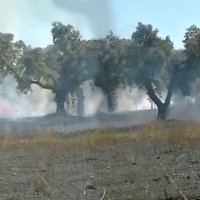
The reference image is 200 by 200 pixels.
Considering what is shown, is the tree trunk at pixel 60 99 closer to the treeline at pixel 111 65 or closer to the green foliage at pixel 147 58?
the treeline at pixel 111 65

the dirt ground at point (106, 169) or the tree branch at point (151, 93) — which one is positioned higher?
the tree branch at point (151, 93)

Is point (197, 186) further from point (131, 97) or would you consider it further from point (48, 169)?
point (131, 97)

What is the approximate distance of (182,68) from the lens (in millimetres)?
41344

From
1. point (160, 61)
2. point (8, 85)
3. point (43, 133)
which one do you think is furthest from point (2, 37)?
point (43, 133)

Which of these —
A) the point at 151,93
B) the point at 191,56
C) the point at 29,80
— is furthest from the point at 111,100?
the point at 29,80

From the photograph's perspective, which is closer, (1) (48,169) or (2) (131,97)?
(1) (48,169)

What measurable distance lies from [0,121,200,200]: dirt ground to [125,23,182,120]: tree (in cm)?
1837

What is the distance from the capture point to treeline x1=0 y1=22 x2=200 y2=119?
136 feet

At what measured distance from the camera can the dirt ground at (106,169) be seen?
10336mm

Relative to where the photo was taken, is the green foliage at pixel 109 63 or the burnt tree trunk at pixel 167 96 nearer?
the burnt tree trunk at pixel 167 96

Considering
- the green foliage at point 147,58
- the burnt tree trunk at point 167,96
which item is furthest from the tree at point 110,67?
the burnt tree trunk at point 167,96

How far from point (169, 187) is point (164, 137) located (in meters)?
11.7

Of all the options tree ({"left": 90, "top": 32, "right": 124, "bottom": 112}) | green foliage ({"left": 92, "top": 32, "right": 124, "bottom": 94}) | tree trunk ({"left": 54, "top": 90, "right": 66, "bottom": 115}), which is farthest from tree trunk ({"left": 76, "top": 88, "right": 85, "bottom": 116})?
green foliage ({"left": 92, "top": 32, "right": 124, "bottom": 94})

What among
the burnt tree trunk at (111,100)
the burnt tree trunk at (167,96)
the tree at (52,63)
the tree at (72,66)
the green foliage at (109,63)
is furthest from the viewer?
the tree at (52,63)
